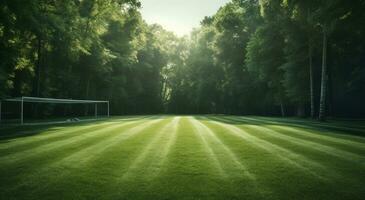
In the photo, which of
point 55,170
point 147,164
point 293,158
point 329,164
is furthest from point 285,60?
point 55,170

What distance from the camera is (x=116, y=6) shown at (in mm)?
27078

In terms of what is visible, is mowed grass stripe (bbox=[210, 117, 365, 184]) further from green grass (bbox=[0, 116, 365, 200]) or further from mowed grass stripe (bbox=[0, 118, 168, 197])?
mowed grass stripe (bbox=[0, 118, 168, 197])

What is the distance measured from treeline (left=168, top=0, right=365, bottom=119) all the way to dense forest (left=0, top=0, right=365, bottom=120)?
116 mm

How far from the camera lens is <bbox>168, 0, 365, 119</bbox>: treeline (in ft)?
71.4

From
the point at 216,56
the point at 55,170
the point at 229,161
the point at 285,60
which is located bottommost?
the point at 55,170

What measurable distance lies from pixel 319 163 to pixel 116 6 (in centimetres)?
2435

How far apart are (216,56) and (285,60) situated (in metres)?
16.7

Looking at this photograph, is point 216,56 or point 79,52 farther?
point 216,56

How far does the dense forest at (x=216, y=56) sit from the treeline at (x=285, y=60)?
116 mm

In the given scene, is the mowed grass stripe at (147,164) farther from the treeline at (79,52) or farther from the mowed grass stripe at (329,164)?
the treeline at (79,52)

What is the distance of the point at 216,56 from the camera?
5047cm

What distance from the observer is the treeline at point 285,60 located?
21750 mm

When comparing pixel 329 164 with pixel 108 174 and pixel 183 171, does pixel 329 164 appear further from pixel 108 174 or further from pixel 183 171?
pixel 108 174

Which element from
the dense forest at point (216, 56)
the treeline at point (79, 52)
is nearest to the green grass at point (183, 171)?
the dense forest at point (216, 56)
